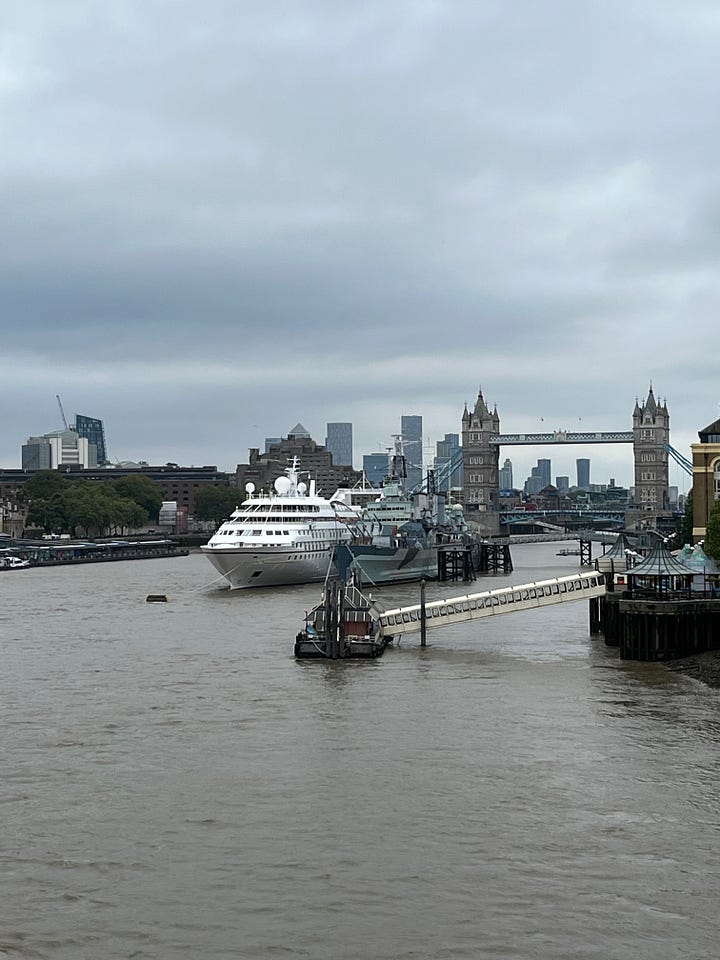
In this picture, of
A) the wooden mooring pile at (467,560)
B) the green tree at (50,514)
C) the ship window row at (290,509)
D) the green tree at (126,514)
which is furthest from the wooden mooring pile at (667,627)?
the green tree at (126,514)

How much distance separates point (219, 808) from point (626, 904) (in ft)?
28.1

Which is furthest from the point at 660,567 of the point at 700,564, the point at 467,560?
the point at 467,560

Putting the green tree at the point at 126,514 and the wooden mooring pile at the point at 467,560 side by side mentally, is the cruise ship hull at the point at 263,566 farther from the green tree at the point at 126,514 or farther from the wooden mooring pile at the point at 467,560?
the green tree at the point at 126,514

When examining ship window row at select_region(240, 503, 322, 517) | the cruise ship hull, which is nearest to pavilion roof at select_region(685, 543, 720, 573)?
the cruise ship hull

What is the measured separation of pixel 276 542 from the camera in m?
86.2

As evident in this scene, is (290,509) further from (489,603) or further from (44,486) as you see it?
(44,486)

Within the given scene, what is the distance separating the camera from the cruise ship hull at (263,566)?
83.9 m

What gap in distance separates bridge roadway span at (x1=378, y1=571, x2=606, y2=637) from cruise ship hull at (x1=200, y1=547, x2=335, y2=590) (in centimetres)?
3060

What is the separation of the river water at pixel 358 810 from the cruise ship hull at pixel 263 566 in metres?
37.8

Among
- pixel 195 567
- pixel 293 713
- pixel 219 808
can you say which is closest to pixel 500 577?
pixel 195 567

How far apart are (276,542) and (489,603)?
1399 inches

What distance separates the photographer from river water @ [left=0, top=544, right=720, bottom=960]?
61.7 ft

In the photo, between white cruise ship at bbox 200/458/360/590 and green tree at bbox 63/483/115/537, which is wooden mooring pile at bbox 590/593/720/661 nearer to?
white cruise ship at bbox 200/458/360/590

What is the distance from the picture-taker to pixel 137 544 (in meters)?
156
